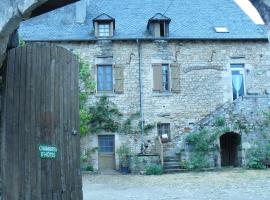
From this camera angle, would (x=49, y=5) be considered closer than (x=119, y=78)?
Yes

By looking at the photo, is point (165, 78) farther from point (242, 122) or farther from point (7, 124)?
point (7, 124)

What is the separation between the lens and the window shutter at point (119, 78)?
19.6 metres

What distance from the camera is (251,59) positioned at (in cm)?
2027

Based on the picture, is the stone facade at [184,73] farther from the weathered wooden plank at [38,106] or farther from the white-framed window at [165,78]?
the weathered wooden plank at [38,106]

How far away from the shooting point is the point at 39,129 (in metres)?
5.10

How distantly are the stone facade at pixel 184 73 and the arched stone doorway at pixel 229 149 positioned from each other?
1.53m

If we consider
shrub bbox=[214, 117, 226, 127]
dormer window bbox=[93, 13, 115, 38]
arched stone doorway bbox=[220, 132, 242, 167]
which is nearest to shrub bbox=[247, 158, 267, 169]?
arched stone doorway bbox=[220, 132, 242, 167]

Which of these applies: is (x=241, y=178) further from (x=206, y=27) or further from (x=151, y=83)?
(x=206, y=27)

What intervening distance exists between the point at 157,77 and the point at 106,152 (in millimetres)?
3961

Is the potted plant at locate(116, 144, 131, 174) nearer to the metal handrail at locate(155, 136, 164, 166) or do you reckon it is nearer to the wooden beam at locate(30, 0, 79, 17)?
the metal handrail at locate(155, 136, 164, 166)

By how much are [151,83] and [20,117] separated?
14.9 m

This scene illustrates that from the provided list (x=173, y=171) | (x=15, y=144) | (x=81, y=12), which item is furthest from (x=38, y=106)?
(x=81, y=12)

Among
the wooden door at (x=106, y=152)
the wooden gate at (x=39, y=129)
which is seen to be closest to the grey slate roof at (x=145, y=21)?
the wooden door at (x=106, y=152)

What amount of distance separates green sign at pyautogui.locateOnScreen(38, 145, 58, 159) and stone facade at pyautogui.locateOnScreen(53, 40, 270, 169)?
14.3 meters
